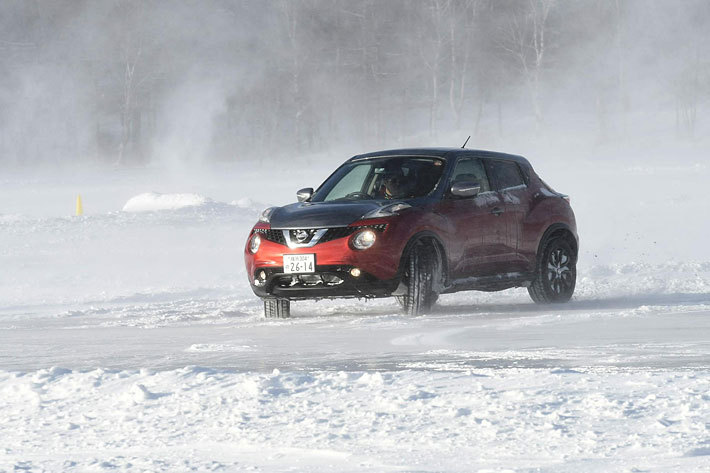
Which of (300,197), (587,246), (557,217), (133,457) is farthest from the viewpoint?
(587,246)

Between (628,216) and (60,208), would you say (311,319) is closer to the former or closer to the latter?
(628,216)

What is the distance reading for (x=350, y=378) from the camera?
22.0ft

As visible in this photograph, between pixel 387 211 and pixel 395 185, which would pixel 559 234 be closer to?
pixel 395 185

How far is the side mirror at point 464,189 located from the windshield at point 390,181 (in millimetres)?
240

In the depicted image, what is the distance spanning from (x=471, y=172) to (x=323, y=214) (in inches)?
74.2

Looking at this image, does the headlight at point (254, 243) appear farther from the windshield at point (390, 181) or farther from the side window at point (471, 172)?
the side window at point (471, 172)

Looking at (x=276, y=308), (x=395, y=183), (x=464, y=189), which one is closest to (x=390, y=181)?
(x=395, y=183)

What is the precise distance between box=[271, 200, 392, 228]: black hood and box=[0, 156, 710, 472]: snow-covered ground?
87 centimetres

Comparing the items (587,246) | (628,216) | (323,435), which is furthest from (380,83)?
(323,435)

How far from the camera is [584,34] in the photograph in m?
77.8

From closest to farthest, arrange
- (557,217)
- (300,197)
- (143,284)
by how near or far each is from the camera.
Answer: (300,197) < (557,217) < (143,284)

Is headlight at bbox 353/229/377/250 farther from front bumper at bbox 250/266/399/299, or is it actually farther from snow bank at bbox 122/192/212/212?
snow bank at bbox 122/192/212/212

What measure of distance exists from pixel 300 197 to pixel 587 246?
12927 millimetres

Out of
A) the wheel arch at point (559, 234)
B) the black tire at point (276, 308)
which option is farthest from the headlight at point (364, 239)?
the wheel arch at point (559, 234)
